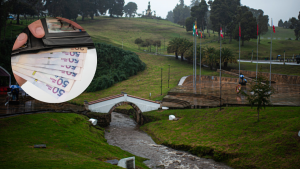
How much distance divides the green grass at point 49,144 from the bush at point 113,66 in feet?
117

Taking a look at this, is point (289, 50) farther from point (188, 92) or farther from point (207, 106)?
point (207, 106)

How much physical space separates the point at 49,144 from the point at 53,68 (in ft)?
21.0

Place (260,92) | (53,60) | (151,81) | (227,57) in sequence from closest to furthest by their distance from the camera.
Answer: (53,60), (260,92), (151,81), (227,57)

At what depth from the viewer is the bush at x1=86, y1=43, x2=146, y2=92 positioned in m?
66.8

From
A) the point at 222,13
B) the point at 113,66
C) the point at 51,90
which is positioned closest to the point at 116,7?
the point at 222,13

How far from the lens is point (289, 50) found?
→ 85125 millimetres

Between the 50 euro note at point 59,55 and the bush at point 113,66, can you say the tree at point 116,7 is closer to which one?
the bush at point 113,66

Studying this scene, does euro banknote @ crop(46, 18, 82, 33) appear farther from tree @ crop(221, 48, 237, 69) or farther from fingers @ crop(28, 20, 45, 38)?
tree @ crop(221, 48, 237, 69)

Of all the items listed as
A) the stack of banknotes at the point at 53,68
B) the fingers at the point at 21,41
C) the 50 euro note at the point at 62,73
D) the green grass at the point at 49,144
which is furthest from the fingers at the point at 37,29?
the green grass at the point at 49,144

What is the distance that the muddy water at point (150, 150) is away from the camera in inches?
1016

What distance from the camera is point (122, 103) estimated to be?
4309 centimetres

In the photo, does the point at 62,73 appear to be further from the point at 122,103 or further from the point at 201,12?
the point at 201,12

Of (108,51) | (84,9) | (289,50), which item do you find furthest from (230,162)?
(84,9)

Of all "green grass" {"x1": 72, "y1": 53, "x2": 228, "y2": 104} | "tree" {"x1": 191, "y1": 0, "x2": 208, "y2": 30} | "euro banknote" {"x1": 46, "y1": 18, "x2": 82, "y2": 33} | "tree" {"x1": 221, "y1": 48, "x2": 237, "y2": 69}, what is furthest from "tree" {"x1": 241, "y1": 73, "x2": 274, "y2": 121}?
"tree" {"x1": 191, "y1": 0, "x2": 208, "y2": 30}
